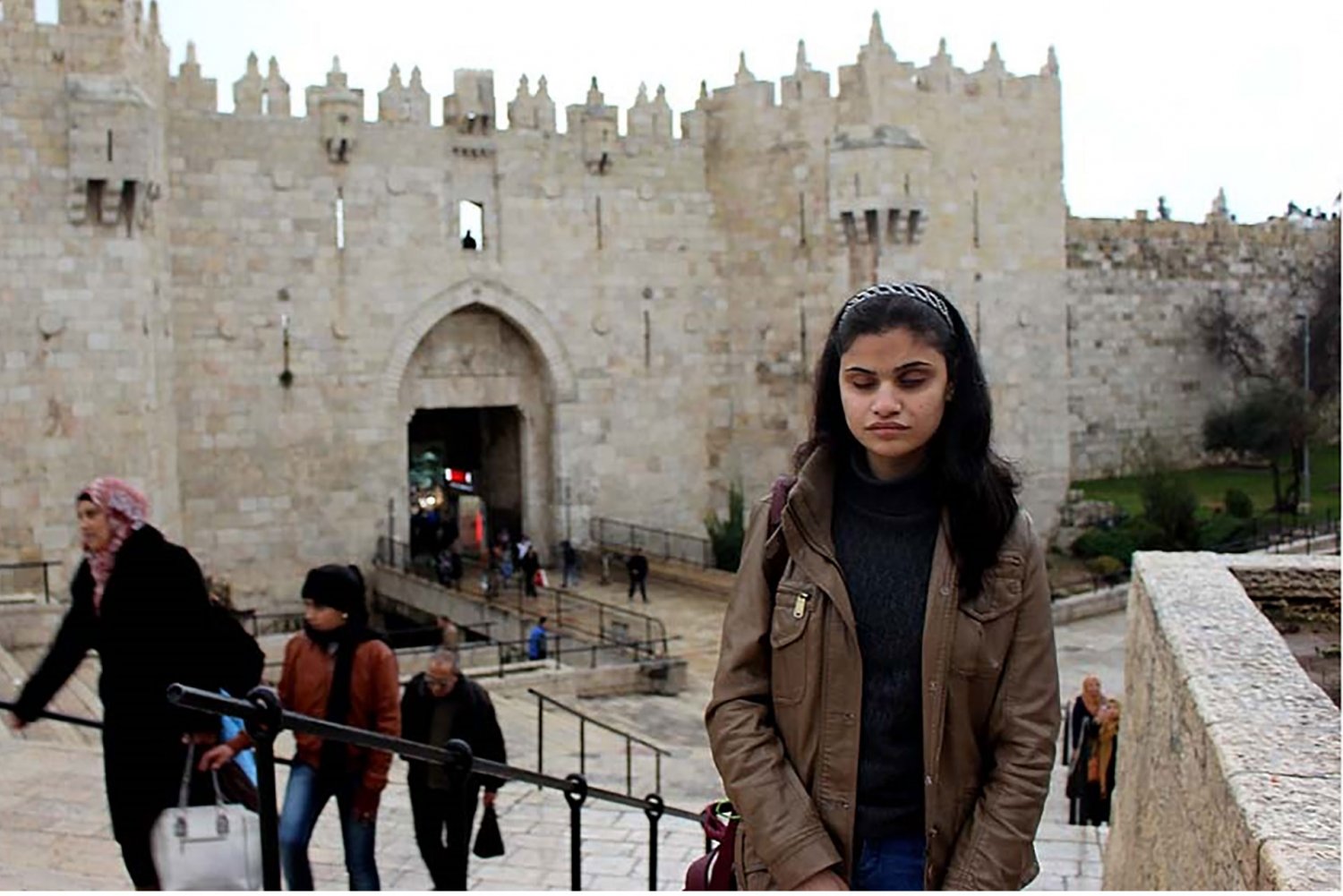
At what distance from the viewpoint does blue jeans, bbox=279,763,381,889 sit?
514 centimetres

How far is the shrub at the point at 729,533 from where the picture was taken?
21.2m

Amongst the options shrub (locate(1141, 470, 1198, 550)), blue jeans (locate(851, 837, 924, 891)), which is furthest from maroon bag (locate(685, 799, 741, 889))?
shrub (locate(1141, 470, 1198, 550))

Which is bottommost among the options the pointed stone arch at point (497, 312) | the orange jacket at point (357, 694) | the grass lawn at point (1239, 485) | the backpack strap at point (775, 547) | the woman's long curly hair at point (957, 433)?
the grass lawn at point (1239, 485)

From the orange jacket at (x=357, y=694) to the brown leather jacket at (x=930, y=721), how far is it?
2713 millimetres

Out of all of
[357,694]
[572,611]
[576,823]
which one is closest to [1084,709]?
[576,823]

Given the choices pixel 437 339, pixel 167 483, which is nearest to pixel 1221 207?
pixel 437 339

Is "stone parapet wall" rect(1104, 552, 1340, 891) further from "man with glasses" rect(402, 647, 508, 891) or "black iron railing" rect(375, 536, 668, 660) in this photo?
"black iron railing" rect(375, 536, 668, 660)

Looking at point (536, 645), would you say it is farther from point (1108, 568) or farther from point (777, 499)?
point (777, 499)

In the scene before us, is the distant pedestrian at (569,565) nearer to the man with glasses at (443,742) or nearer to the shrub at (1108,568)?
the shrub at (1108,568)

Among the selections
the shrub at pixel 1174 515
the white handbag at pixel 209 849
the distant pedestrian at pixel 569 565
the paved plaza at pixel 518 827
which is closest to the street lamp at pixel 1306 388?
the shrub at pixel 1174 515

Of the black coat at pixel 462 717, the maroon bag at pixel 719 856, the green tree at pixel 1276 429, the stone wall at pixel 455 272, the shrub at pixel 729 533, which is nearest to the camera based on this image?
the maroon bag at pixel 719 856

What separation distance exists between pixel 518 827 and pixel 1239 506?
61.3 feet

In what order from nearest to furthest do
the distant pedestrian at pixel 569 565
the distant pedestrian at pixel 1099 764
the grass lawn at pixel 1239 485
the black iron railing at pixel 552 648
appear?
1. the distant pedestrian at pixel 1099 764
2. the black iron railing at pixel 552 648
3. the distant pedestrian at pixel 569 565
4. the grass lawn at pixel 1239 485

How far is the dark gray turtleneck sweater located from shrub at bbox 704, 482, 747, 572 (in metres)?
18.2
